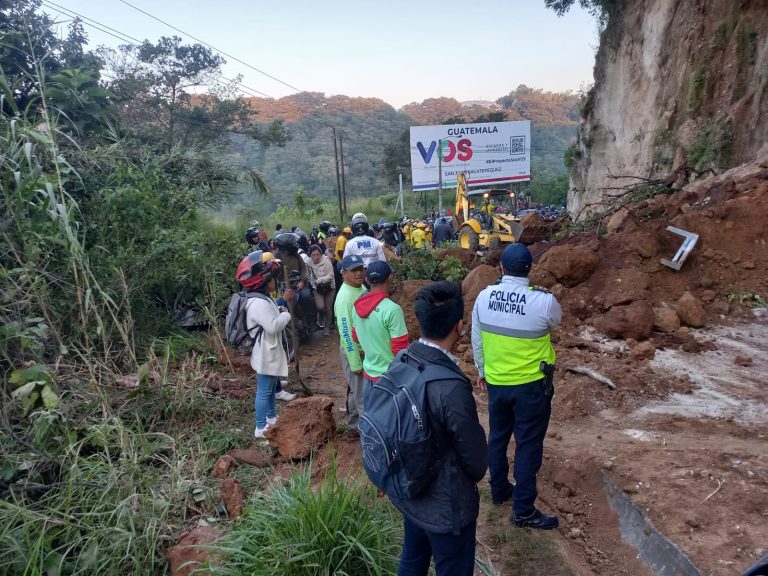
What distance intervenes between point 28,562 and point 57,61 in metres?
9.22

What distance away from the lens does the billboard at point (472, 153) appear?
28766 mm

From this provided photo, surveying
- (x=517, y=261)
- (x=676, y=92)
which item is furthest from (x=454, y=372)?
(x=676, y=92)

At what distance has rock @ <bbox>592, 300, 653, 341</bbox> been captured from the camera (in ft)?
20.7

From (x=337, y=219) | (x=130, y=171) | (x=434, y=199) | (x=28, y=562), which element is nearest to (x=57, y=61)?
(x=130, y=171)

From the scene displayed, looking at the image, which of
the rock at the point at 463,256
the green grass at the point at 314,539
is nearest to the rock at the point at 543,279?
the rock at the point at 463,256

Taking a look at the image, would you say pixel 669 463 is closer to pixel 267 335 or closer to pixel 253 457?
pixel 253 457

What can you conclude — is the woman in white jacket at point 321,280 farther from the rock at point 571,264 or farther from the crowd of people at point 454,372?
the rock at point 571,264

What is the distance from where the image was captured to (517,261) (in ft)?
10.8

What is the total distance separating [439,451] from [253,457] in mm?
2564

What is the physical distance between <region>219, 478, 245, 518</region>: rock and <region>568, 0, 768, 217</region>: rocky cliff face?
334 inches

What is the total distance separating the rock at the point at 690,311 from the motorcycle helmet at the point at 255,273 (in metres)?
5.15

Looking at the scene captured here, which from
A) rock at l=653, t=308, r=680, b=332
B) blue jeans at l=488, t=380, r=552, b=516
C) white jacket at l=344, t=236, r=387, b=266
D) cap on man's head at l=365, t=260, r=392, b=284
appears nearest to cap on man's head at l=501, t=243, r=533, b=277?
blue jeans at l=488, t=380, r=552, b=516

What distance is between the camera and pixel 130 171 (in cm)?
677

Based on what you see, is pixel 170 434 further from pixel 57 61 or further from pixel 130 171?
pixel 57 61
